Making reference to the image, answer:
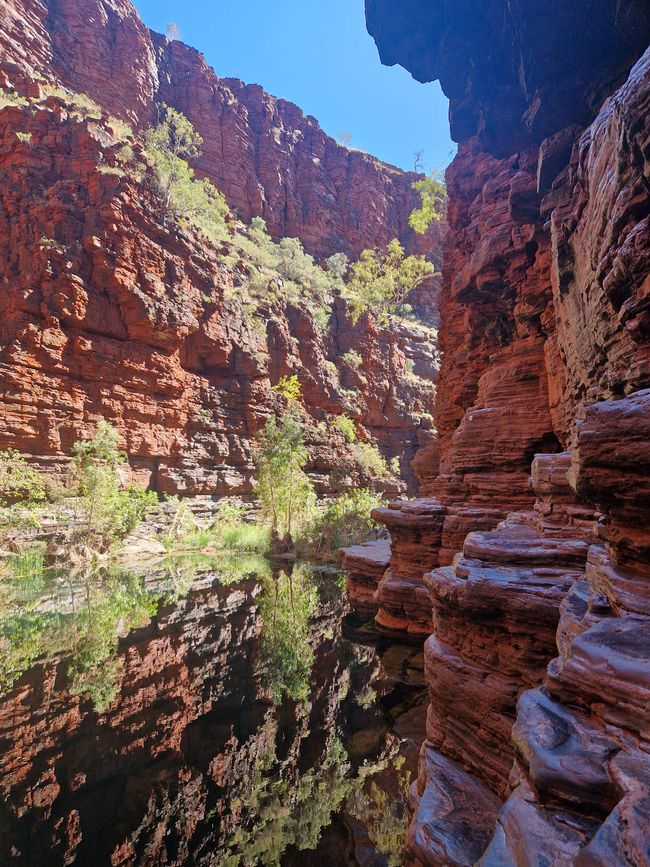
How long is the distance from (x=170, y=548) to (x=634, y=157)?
1982 centimetres

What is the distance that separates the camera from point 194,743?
5281mm

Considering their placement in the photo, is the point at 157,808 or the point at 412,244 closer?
the point at 157,808

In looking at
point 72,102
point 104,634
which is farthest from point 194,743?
point 72,102

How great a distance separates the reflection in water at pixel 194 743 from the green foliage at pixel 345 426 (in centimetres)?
2131

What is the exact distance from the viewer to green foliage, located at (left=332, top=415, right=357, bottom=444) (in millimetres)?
30797

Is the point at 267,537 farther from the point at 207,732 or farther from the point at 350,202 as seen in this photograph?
the point at 350,202

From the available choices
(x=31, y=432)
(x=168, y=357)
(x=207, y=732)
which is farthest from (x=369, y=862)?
(x=168, y=357)

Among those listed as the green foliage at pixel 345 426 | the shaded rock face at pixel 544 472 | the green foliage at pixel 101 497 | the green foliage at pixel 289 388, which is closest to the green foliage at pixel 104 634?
the green foliage at pixel 101 497

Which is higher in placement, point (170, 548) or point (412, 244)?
point (412, 244)

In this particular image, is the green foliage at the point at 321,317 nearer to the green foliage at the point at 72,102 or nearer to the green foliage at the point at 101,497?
the green foliage at the point at 72,102

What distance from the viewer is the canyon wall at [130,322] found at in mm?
20281

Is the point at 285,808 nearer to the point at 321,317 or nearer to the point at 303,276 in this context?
the point at 321,317

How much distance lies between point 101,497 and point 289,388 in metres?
13.6

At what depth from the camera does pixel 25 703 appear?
6.05 meters
